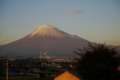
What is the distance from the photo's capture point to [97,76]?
22.9 meters

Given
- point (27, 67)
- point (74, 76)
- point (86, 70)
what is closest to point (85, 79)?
point (86, 70)

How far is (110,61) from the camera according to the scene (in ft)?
76.1

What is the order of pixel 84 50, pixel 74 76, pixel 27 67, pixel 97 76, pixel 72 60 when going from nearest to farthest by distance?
1. pixel 97 76
2. pixel 84 50
3. pixel 72 60
4. pixel 74 76
5. pixel 27 67

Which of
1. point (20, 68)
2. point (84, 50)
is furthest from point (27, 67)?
point (84, 50)

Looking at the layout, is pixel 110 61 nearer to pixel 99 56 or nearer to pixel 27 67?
pixel 99 56

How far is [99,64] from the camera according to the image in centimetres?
2269

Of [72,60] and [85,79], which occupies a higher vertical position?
[72,60]

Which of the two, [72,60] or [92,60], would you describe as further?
[72,60]

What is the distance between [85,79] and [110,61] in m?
2.65

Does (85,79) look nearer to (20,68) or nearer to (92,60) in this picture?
(92,60)

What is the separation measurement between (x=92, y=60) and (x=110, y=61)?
144 cm

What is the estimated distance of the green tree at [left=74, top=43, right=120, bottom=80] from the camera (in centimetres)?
2278

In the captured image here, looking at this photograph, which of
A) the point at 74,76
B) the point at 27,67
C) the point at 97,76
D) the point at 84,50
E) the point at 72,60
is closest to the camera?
the point at 97,76

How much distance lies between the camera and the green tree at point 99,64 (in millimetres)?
22781
